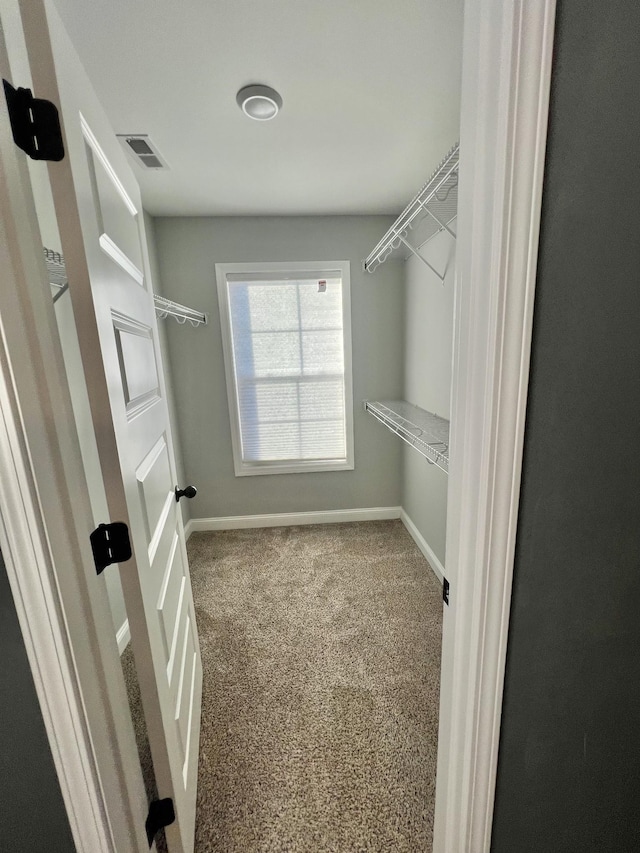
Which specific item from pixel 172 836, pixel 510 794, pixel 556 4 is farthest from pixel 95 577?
pixel 556 4

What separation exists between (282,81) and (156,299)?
3.88ft

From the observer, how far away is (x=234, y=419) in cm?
282

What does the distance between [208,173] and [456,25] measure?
1309 mm

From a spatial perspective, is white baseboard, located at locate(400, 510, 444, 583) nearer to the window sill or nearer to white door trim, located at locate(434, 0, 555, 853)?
the window sill

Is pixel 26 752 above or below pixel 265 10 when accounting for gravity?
below

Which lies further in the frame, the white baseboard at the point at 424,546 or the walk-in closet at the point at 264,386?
the white baseboard at the point at 424,546

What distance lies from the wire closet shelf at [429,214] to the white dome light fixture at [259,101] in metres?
0.64

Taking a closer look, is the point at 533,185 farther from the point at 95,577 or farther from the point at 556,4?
the point at 95,577

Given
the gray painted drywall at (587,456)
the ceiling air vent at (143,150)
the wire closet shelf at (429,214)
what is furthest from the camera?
the ceiling air vent at (143,150)

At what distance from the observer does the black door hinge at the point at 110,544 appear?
0.68m

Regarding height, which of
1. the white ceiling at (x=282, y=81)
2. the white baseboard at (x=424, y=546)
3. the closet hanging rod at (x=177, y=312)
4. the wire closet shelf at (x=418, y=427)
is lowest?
the white baseboard at (x=424, y=546)

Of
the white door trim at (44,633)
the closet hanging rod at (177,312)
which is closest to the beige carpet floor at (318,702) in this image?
the white door trim at (44,633)

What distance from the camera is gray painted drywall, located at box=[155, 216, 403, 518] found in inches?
101

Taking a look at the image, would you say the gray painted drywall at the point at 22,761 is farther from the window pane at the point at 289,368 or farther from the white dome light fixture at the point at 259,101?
the window pane at the point at 289,368
